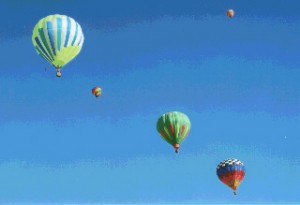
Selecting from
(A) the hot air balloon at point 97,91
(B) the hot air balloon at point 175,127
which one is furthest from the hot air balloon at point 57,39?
(A) the hot air balloon at point 97,91

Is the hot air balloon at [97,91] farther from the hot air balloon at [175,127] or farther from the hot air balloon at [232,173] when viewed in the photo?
the hot air balloon at [232,173]

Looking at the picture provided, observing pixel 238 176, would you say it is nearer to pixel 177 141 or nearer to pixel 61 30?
pixel 177 141

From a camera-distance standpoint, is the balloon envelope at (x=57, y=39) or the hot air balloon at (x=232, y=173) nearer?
the balloon envelope at (x=57, y=39)

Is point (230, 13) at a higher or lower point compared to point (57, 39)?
higher

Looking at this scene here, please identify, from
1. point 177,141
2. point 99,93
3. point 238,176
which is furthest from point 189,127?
point 99,93

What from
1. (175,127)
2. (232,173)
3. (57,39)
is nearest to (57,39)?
(57,39)

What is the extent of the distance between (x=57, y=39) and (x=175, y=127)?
49.0ft

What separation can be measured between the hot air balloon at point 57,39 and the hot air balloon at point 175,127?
12.2m

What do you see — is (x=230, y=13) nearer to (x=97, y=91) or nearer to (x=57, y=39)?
(x=97, y=91)

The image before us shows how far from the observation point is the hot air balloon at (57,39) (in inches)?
2475

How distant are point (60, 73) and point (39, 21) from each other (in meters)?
4.78

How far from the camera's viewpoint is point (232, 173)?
74.0 m

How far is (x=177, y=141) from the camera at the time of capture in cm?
7156

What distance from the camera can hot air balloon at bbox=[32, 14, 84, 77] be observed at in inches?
2475
